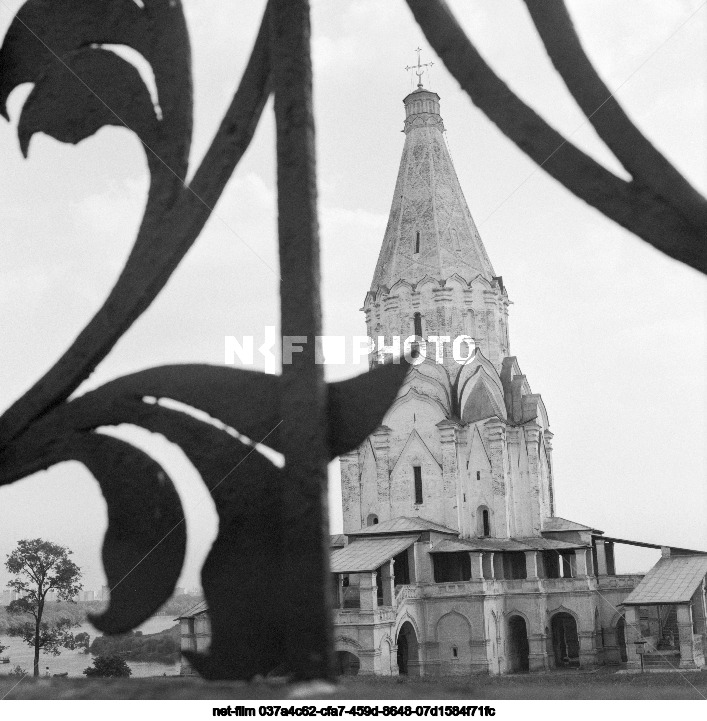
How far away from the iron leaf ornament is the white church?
18174 mm

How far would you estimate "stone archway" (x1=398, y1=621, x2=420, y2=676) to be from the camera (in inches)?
839

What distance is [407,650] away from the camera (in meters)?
21.9

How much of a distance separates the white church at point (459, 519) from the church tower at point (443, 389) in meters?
0.04

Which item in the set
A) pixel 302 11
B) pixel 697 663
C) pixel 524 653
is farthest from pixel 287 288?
pixel 524 653

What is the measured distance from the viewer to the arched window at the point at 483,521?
2569cm

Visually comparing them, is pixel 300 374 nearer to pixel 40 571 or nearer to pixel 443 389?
pixel 40 571

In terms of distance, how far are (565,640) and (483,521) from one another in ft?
12.3

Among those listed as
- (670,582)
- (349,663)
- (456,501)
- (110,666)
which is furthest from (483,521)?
(110,666)

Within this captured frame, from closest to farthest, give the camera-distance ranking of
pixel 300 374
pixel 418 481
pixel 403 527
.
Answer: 1. pixel 300 374
2. pixel 403 527
3. pixel 418 481

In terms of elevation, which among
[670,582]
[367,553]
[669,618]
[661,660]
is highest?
[367,553]

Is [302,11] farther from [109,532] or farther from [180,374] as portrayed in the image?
[109,532]

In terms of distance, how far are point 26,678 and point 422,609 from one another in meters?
21.4

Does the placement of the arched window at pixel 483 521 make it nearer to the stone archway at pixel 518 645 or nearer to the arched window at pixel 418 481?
the arched window at pixel 418 481

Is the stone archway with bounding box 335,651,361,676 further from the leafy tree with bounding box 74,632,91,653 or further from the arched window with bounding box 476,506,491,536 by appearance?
the leafy tree with bounding box 74,632,91,653
